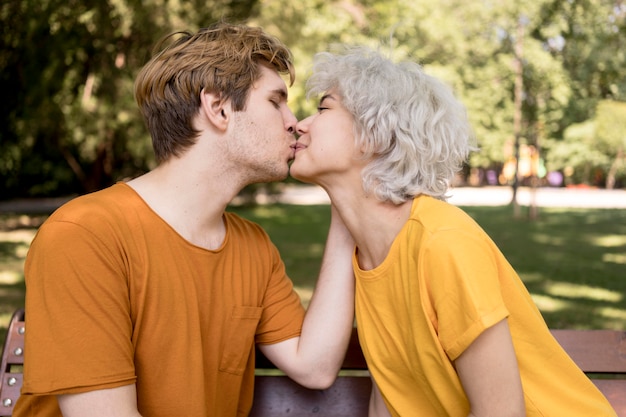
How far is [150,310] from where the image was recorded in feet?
7.12

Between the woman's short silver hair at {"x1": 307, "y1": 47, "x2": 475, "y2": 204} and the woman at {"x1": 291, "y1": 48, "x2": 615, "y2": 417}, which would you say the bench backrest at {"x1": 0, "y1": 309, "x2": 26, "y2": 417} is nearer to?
the woman at {"x1": 291, "y1": 48, "x2": 615, "y2": 417}

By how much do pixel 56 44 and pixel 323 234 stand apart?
7.66 meters

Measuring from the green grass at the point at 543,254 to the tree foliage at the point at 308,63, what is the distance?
222 centimetres

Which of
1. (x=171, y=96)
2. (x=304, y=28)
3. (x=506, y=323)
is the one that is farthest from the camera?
(x=304, y=28)

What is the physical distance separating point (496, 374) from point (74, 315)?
1.14 metres

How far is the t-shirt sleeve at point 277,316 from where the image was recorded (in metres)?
2.56

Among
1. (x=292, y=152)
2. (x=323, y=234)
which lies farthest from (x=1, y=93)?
(x=292, y=152)

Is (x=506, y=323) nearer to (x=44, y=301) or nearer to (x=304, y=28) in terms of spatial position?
(x=44, y=301)

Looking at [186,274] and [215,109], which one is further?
[215,109]

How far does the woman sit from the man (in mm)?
162

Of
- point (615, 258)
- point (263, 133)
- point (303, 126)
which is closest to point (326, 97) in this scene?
point (303, 126)

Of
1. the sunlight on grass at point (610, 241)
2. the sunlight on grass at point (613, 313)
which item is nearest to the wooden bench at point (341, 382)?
the sunlight on grass at point (613, 313)

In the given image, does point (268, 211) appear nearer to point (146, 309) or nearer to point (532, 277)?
point (532, 277)

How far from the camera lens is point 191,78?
8.01 feet
